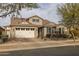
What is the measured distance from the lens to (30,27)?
2703mm

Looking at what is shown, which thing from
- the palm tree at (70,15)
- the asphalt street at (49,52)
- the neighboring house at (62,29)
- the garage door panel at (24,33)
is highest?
the palm tree at (70,15)

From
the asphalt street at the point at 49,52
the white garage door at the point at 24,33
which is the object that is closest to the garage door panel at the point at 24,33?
the white garage door at the point at 24,33

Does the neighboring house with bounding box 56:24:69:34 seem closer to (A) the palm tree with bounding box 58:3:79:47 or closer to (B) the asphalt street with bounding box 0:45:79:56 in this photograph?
(A) the palm tree with bounding box 58:3:79:47

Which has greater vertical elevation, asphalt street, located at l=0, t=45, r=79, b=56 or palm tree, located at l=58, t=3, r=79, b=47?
palm tree, located at l=58, t=3, r=79, b=47

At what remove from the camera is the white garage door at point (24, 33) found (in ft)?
8.81

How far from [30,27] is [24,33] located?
82mm

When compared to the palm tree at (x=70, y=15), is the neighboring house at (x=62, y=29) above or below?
below

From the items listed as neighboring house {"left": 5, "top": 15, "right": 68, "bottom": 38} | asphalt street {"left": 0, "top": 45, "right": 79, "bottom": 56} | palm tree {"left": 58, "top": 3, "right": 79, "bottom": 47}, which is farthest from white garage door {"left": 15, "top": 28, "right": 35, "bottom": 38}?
palm tree {"left": 58, "top": 3, "right": 79, "bottom": 47}

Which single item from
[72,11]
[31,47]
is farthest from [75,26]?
[31,47]

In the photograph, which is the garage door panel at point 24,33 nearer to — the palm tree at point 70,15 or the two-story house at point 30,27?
the two-story house at point 30,27

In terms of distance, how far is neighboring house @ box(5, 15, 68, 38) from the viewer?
2.68 metres

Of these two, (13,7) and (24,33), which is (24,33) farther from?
(13,7)

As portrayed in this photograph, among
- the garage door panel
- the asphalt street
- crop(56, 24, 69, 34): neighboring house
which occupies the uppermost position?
crop(56, 24, 69, 34): neighboring house

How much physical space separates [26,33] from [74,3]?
546 millimetres
